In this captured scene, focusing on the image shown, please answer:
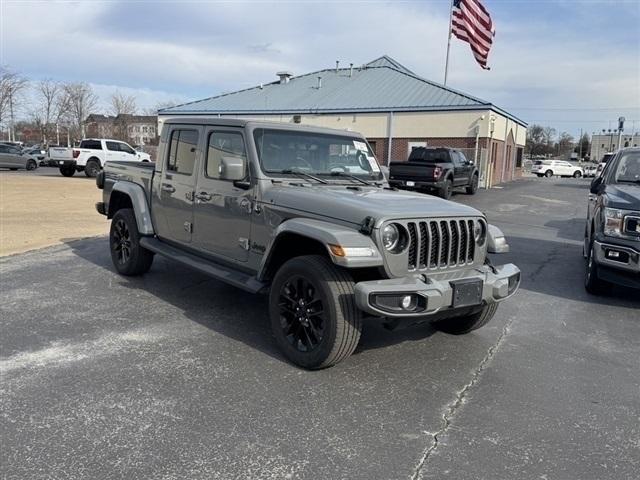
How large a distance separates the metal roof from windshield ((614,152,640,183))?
17962 mm

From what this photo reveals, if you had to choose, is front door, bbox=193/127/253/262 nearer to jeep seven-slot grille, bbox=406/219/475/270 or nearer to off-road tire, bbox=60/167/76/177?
jeep seven-slot grille, bbox=406/219/475/270

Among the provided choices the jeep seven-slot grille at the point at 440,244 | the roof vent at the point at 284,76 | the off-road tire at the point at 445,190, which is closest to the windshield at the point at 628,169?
the jeep seven-slot grille at the point at 440,244

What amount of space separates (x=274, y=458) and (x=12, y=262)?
6158 mm

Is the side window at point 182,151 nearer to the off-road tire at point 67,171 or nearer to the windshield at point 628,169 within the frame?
the windshield at point 628,169

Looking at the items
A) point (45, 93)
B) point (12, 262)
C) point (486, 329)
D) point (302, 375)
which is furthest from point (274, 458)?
point (45, 93)

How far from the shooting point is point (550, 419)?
348 cm

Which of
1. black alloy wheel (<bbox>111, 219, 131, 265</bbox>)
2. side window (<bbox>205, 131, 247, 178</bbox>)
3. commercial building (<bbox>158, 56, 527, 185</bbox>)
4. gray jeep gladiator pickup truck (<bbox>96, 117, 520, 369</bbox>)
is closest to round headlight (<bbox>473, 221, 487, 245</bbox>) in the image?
gray jeep gladiator pickup truck (<bbox>96, 117, 520, 369</bbox>)

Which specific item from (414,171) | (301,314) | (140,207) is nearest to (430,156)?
(414,171)

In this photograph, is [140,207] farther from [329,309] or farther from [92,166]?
[92,166]

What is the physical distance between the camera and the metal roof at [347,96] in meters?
26.3

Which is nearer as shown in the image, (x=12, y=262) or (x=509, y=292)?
(x=509, y=292)

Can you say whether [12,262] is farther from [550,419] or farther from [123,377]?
[550,419]

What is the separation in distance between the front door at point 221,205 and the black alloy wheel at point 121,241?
1517mm

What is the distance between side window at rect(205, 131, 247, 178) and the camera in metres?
5.00
